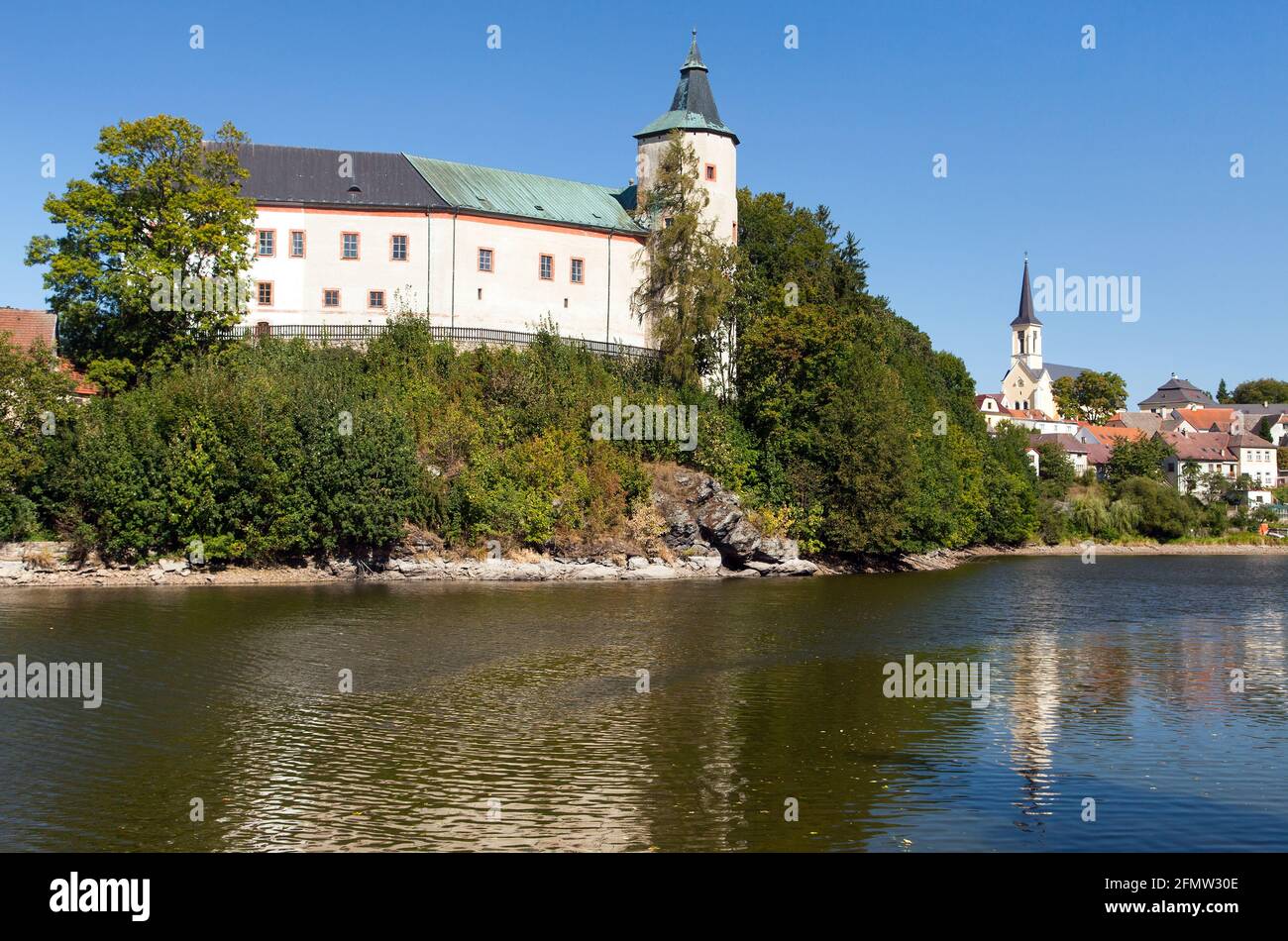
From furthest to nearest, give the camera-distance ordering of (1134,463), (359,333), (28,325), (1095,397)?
(1095,397) → (1134,463) → (359,333) → (28,325)

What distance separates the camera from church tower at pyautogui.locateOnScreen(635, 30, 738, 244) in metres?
63.6

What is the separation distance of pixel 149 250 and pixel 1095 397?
5602 inches

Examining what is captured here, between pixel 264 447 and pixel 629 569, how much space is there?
17.1m

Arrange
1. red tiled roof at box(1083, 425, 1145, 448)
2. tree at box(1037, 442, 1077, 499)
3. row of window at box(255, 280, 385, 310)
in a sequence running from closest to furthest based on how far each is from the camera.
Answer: row of window at box(255, 280, 385, 310) → tree at box(1037, 442, 1077, 499) → red tiled roof at box(1083, 425, 1145, 448)

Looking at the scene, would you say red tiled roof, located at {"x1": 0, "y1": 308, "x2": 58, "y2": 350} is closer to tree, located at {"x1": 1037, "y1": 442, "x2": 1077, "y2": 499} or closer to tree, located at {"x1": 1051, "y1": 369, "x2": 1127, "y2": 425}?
tree, located at {"x1": 1037, "y1": 442, "x2": 1077, "y2": 499}

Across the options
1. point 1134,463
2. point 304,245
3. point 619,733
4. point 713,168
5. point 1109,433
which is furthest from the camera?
point 1109,433

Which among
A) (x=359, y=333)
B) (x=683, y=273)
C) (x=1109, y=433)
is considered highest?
(x=683, y=273)

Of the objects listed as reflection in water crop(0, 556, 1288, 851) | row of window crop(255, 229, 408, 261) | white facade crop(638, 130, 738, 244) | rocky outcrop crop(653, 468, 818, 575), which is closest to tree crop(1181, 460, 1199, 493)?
white facade crop(638, 130, 738, 244)

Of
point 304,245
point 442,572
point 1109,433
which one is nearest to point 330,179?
point 304,245

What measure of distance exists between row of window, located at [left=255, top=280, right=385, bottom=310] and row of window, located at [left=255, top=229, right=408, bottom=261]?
1578mm

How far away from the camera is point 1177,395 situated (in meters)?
187

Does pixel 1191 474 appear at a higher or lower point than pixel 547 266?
lower

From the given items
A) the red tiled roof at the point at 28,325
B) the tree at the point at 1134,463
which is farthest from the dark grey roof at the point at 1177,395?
the red tiled roof at the point at 28,325

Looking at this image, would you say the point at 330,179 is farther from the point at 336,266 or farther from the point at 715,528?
the point at 715,528
